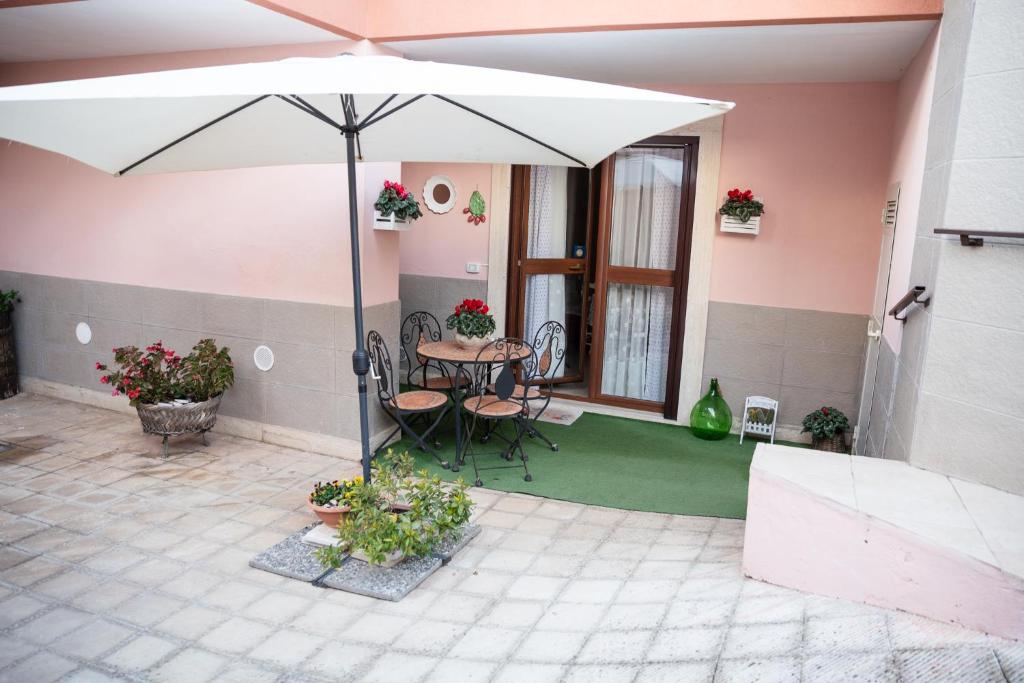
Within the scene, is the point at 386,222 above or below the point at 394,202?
below

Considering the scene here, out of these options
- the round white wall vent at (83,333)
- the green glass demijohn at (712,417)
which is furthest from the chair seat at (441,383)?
the round white wall vent at (83,333)

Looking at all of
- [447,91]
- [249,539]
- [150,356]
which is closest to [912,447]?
[447,91]

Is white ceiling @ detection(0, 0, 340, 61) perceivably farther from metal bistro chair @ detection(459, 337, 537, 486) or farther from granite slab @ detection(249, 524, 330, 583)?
granite slab @ detection(249, 524, 330, 583)

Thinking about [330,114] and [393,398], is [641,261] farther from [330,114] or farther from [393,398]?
[330,114]

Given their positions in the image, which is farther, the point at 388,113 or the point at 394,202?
the point at 394,202

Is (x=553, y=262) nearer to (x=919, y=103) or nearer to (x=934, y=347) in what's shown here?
(x=919, y=103)

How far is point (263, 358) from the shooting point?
17.4 ft

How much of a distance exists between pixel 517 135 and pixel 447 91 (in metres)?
0.97

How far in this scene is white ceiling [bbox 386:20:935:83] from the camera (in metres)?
4.24

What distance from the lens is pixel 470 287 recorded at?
6785mm

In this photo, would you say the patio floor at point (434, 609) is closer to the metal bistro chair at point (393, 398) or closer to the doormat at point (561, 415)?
the metal bistro chair at point (393, 398)

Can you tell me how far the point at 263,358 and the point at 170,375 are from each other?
62cm

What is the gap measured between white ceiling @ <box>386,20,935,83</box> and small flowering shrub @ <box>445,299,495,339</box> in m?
1.77

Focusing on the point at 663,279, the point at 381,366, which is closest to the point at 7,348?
the point at 381,366
